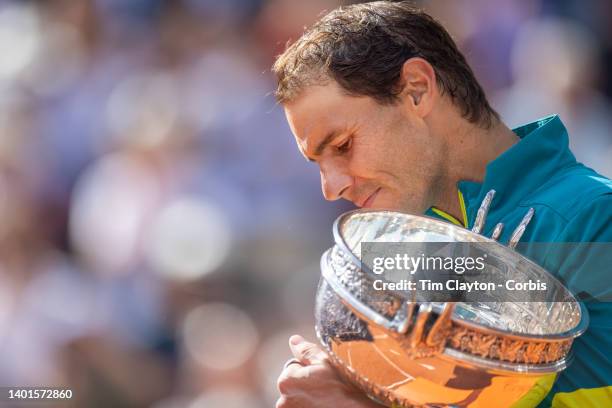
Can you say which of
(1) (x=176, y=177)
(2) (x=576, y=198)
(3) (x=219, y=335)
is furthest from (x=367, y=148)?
(1) (x=176, y=177)

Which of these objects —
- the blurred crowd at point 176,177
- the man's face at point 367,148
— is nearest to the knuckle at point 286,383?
the man's face at point 367,148

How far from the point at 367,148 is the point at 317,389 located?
2.01 ft

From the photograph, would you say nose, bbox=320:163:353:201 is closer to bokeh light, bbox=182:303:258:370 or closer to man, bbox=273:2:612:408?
man, bbox=273:2:612:408

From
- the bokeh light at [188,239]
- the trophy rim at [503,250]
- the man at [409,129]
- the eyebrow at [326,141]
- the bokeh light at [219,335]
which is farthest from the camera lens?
the bokeh light at [188,239]

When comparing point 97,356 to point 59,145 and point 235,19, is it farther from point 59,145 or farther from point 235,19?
point 235,19

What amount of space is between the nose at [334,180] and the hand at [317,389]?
51cm

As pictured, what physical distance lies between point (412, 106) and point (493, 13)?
194cm

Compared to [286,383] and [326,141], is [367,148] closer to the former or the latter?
[326,141]

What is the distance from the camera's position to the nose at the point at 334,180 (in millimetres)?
1761

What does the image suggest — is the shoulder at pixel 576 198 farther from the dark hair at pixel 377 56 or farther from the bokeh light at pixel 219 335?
the bokeh light at pixel 219 335

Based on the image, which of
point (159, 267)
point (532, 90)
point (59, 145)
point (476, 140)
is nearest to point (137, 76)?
point (59, 145)

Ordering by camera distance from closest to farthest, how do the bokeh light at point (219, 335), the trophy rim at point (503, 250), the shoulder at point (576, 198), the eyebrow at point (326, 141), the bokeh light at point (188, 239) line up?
the trophy rim at point (503, 250) < the shoulder at point (576, 198) < the eyebrow at point (326, 141) < the bokeh light at point (219, 335) < the bokeh light at point (188, 239)

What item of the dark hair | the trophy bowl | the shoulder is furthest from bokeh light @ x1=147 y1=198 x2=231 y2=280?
the trophy bowl

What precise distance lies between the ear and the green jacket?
27 centimetres
